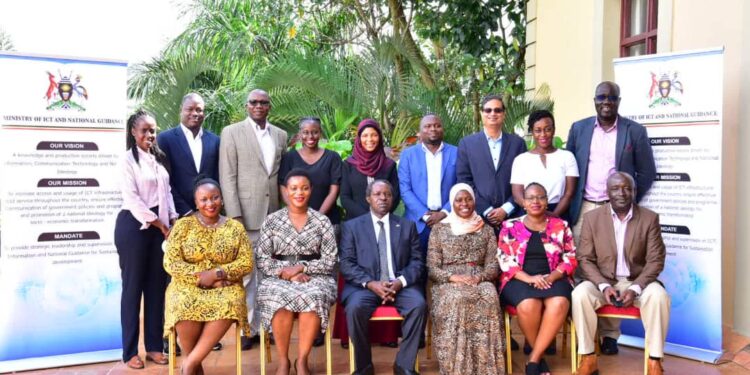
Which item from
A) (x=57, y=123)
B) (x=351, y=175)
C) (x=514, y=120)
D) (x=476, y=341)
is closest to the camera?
(x=476, y=341)

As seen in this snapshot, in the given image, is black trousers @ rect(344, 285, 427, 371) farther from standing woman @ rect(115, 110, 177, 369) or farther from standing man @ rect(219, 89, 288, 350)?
standing woman @ rect(115, 110, 177, 369)

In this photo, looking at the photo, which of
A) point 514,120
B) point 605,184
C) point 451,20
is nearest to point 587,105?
point 514,120

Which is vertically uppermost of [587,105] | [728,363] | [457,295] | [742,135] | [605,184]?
[587,105]

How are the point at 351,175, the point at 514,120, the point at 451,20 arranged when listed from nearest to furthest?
the point at 351,175 → the point at 514,120 → the point at 451,20

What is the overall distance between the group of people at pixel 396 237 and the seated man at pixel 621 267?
0.01 meters

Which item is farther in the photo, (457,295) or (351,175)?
(351,175)

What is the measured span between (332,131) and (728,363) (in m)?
4.35

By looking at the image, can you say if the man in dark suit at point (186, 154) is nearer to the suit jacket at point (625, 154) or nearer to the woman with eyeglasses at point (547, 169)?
the woman with eyeglasses at point (547, 169)

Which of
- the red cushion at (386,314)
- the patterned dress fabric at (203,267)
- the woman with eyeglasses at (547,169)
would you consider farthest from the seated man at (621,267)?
the patterned dress fabric at (203,267)

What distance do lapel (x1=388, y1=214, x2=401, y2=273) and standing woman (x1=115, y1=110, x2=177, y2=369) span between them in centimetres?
157

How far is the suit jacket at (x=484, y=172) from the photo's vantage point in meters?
5.02

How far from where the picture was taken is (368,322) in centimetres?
443

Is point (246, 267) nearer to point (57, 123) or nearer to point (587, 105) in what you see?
point (57, 123)

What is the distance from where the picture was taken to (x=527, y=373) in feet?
14.6
